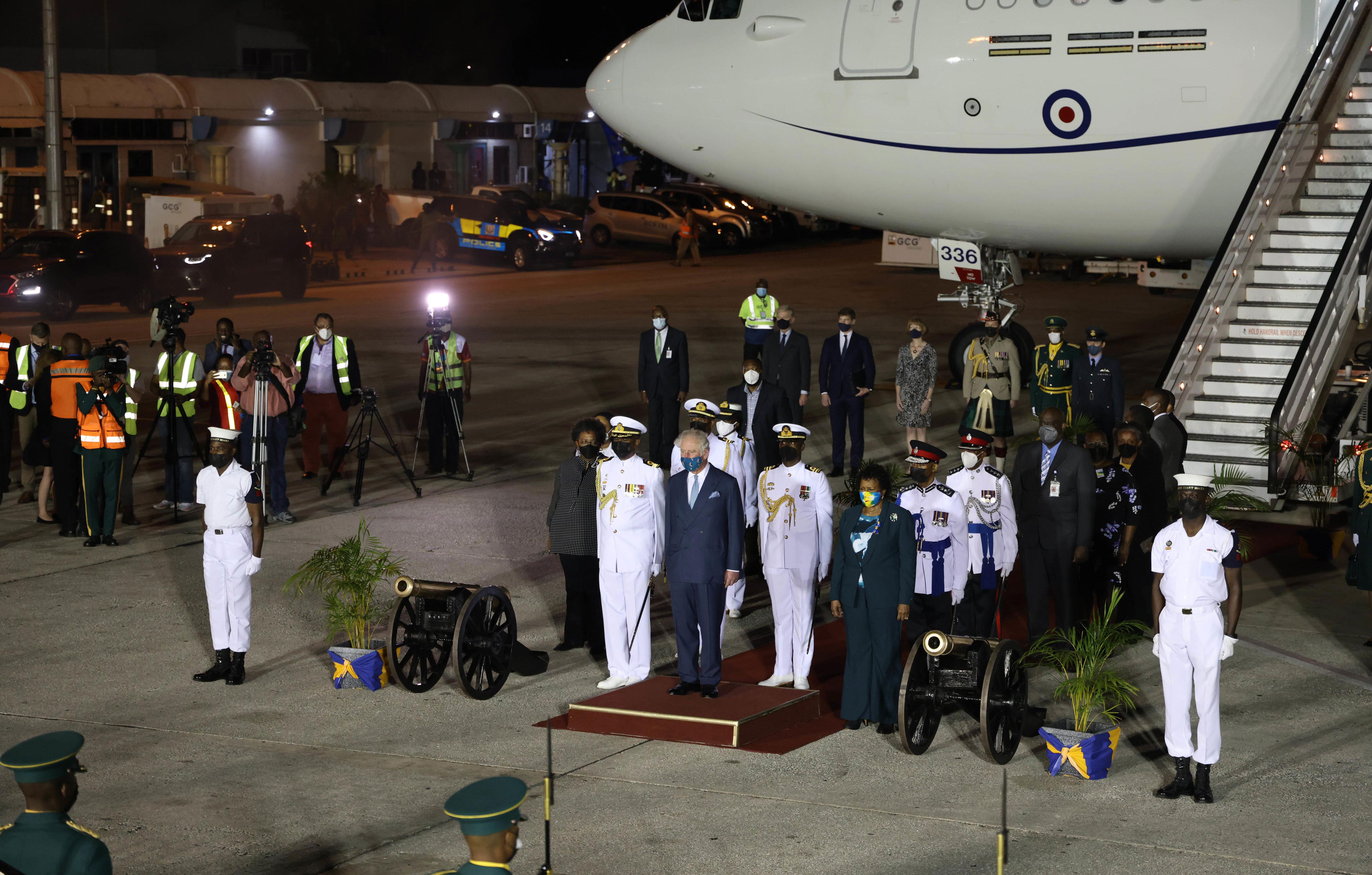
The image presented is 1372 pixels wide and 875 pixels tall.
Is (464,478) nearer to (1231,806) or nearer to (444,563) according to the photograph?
(444,563)

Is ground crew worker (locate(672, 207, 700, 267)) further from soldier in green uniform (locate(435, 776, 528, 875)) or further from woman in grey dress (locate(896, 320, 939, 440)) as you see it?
soldier in green uniform (locate(435, 776, 528, 875))

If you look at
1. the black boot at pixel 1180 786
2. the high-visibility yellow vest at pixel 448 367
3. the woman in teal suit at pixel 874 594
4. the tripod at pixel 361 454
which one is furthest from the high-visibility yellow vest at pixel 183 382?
the black boot at pixel 1180 786

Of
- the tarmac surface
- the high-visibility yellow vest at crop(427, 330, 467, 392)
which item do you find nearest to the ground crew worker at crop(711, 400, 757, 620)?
the tarmac surface

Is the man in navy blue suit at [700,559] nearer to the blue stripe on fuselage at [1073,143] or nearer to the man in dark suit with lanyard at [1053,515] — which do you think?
the man in dark suit with lanyard at [1053,515]

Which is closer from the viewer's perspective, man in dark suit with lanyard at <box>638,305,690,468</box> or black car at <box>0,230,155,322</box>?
man in dark suit with lanyard at <box>638,305,690,468</box>

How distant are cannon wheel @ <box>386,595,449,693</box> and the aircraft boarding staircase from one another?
24.3 ft

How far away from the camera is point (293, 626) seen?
1230 centimetres

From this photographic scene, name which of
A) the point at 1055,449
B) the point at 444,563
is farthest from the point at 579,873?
the point at 444,563

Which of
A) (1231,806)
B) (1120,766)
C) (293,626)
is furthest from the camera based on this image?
(293,626)

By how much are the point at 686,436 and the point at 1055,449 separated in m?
2.70

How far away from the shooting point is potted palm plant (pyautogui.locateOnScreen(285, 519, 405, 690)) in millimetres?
10695

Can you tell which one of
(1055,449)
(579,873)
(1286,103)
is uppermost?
(1286,103)

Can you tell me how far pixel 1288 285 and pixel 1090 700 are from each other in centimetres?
820

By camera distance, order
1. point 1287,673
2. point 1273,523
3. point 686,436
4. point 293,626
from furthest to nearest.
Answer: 1. point 1273,523
2. point 293,626
3. point 1287,673
4. point 686,436
